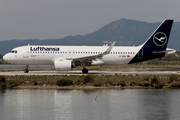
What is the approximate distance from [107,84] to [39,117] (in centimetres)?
1475

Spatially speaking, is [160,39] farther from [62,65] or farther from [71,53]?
[62,65]

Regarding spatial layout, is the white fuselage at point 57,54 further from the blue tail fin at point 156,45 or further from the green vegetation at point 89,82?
the green vegetation at point 89,82

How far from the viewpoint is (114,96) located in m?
25.5

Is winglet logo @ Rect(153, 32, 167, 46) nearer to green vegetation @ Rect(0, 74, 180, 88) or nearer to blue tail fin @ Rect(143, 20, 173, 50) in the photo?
blue tail fin @ Rect(143, 20, 173, 50)

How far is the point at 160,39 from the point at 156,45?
1167 millimetres

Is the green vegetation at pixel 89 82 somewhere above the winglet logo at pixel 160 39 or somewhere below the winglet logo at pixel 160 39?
below

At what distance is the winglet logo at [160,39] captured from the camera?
46737 mm

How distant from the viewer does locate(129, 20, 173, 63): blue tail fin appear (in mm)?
45812

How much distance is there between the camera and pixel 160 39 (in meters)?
46.7

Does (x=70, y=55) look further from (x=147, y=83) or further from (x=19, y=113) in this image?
(x=19, y=113)

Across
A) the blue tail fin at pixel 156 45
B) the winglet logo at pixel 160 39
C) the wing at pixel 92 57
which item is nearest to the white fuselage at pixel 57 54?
the wing at pixel 92 57

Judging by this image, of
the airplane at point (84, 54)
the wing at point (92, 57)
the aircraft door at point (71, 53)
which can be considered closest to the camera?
the wing at point (92, 57)

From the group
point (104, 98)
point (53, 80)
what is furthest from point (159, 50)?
point (104, 98)

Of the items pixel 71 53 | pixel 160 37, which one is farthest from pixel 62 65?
pixel 160 37
